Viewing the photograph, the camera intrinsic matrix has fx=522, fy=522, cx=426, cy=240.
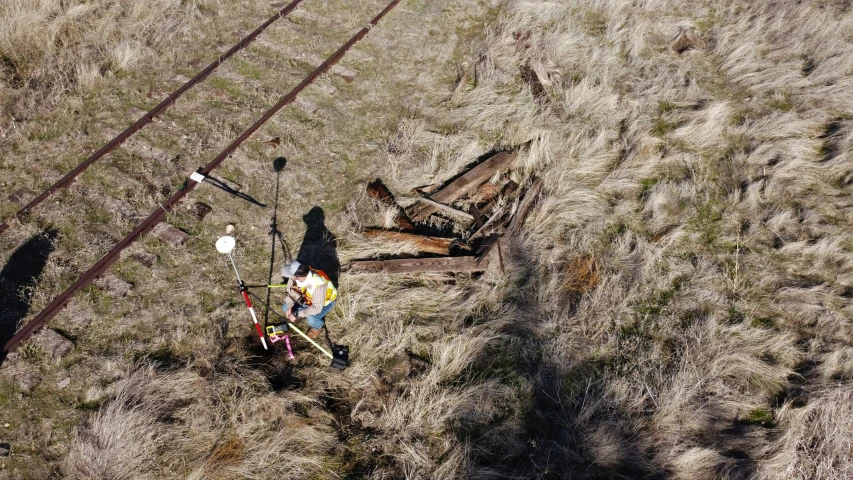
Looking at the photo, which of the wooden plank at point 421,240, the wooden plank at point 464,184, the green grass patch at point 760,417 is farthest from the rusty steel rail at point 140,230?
the green grass patch at point 760,417

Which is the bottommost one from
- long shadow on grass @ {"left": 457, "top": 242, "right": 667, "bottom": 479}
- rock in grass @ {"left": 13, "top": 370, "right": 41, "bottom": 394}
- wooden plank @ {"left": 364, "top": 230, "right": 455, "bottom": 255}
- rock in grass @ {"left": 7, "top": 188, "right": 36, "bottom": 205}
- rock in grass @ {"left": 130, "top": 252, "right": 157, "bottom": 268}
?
rock in grass @ {"left": 13, "top": 370, "right": 41, "bottom": 394}

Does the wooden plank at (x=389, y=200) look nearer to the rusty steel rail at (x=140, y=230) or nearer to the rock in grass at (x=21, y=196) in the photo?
the rusty steel rail at (x=140, y=230)

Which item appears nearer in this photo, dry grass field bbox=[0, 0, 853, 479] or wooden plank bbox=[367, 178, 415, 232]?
dry grass field bbox=[0, 0, 853, 479]

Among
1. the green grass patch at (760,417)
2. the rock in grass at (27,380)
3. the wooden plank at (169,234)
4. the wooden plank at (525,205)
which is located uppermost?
the wooden plank at (525,205)

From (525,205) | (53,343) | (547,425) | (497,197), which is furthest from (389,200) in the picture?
(53,343)

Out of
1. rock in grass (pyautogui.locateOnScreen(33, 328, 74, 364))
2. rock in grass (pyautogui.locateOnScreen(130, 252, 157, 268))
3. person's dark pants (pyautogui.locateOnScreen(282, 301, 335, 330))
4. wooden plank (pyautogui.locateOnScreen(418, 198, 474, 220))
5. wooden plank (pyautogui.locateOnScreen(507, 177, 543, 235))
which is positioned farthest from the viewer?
wooden plank (pyautogui.locateOnScreen(418, 198, 474, 220))

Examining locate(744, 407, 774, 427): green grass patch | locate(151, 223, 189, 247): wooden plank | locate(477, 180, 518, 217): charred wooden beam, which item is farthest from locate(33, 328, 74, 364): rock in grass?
locate(744, 407, 774, 427): green grass patch

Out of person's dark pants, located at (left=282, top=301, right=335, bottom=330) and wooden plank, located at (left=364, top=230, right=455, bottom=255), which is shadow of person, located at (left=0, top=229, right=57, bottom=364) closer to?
person's dark pants, located at (left=282, top=301, right=335, bottom=330)
